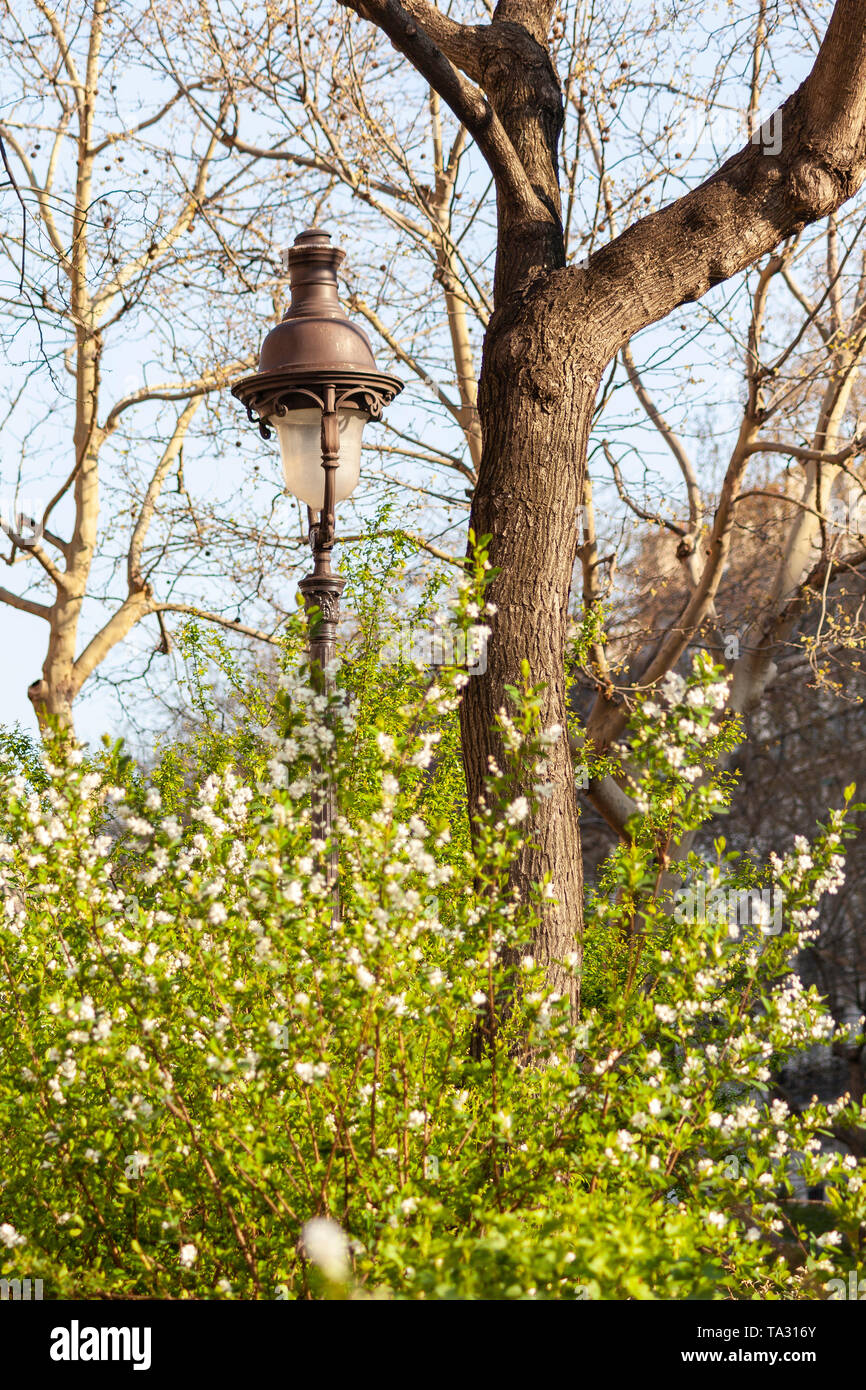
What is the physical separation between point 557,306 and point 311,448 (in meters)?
1.22

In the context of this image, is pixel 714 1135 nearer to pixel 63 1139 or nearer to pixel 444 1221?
pixel 444 1221

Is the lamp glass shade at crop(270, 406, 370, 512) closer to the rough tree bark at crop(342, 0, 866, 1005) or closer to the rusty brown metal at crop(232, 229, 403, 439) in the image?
the rusty brown metal at crop(232, 229, 403, 439)

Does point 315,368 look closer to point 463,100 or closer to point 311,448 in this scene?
point 311,448

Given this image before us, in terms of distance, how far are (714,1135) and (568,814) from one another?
2165mm

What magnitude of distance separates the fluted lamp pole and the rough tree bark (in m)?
0.57

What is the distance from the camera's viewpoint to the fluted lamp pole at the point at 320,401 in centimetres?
561

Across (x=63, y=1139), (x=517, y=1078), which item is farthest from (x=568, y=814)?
(x=63, y=1139)

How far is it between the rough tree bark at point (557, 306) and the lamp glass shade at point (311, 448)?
650mm

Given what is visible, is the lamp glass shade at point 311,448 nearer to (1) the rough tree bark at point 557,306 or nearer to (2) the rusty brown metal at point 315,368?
(2) the rusty brown metal at point 315,368

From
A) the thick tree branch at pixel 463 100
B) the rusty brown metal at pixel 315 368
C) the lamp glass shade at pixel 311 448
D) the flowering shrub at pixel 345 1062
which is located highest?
the thick tree branch at pixel 463 100

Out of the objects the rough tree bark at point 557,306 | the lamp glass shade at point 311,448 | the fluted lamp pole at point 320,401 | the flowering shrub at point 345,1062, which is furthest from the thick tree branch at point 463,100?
the flowering shrub at point 345,1062

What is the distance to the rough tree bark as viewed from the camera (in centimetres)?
528

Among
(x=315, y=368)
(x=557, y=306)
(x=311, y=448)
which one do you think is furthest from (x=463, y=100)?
(x=311, y=448)
